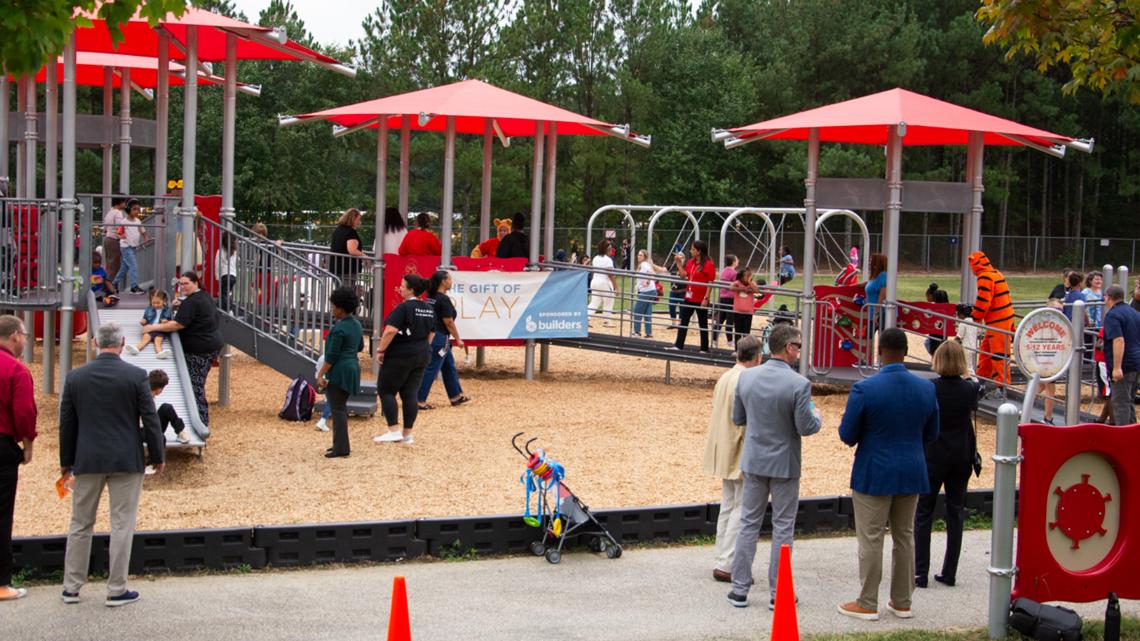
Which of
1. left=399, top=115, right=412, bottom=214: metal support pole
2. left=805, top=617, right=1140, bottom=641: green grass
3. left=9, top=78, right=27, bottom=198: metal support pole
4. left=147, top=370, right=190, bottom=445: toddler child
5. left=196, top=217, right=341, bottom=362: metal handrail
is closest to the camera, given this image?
left=805, top=617, right=1140, bottom=641: green grass

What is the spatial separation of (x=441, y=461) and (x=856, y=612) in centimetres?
538

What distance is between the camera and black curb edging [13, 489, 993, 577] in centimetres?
836

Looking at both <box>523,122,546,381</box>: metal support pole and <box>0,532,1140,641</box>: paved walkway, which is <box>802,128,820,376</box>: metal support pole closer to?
<box>523,122,546,381</box>: metal support pole

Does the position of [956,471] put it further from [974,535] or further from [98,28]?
[98,28]

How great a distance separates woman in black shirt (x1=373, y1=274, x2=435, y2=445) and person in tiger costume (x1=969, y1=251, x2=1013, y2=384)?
617 cm

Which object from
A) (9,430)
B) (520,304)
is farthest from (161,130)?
(9,430)

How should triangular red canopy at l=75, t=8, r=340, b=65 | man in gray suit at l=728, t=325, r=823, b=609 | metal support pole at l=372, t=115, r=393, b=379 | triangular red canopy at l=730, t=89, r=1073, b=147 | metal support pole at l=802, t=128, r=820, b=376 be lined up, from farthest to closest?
metal support pole at l=372, t=115, r=393, b=379
metal support pole at l=802, t=128, r=820, b=376
triangular red canopy at l=730, t=89, r=1073, b=147
triangular red canopy at l=75, t=8, r=340, b=65
man in gray suit at l=728, t=325, r=823, b=609

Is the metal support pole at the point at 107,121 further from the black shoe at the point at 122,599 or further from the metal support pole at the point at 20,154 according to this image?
the black shoe at the point at 122,599

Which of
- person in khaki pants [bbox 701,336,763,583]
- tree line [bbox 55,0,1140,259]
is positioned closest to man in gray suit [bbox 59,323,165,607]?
person in khaki pants [bbox 701,336,763,583]

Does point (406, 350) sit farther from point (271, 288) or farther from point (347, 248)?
point (347, 248)

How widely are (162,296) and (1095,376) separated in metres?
10.5

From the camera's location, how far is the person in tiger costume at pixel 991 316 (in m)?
14.7

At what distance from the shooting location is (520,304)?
58.0ft

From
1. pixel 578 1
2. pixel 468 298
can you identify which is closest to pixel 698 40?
pixel 578 1
